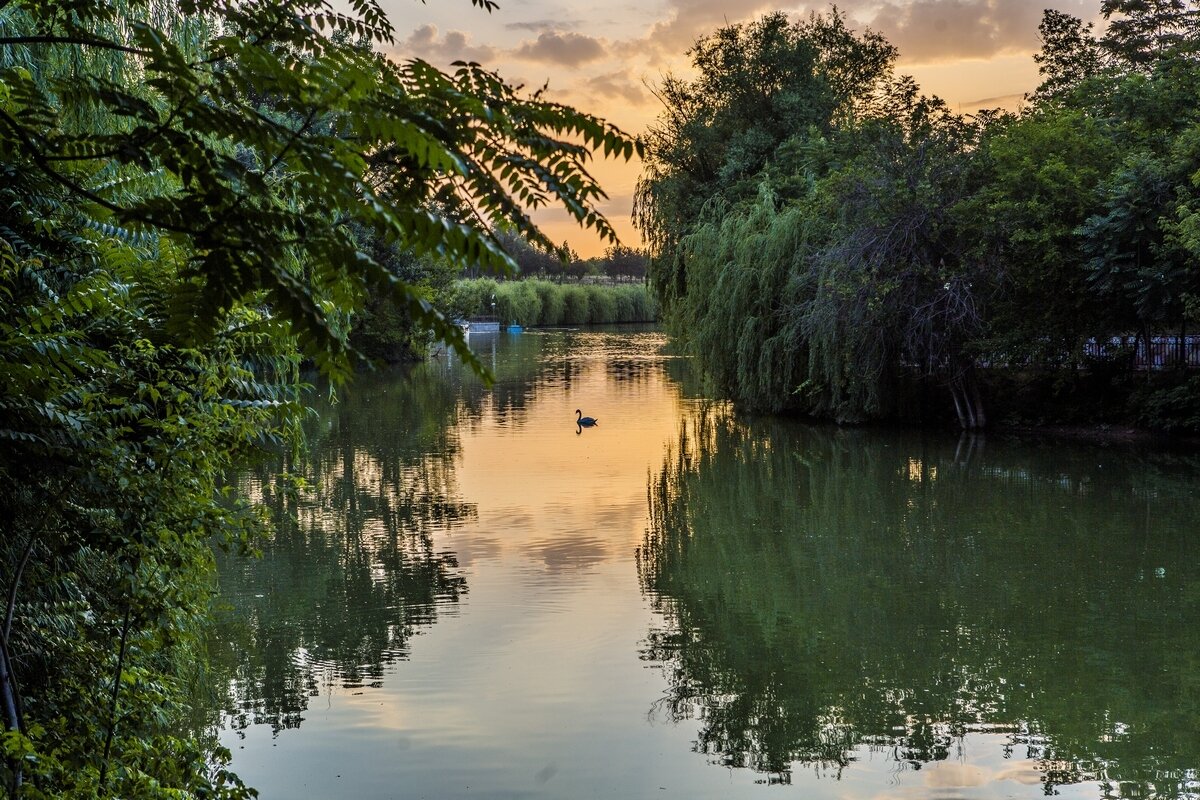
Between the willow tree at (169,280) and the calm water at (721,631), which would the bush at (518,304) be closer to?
the calm water at (721,631)

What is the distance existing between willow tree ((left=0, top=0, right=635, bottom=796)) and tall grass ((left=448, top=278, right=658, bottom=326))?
67758 mm

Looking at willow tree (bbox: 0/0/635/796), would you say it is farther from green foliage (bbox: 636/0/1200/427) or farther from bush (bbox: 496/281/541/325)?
bush (bbox: 496/281/541/325)

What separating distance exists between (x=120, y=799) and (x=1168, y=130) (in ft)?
74.7

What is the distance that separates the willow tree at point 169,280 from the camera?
9.11ft

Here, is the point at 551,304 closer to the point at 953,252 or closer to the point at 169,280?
the point at 953,252

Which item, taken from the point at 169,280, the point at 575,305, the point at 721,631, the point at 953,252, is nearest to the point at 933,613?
the point at 721,631

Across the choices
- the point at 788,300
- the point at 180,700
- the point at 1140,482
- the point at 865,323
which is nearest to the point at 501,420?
the point at 788,300

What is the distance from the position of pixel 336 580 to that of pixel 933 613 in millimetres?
5620

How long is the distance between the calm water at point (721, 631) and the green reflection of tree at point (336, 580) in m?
0.04

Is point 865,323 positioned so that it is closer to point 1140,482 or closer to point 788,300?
point 788,300

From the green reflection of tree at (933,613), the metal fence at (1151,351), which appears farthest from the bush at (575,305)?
the green reflection of tree at (933,613)

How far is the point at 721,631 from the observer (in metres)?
9.99

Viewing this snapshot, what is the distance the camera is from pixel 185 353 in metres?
5.82

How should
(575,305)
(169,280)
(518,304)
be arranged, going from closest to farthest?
1. (169,280)
2. (518,304)
3. (575,305)
